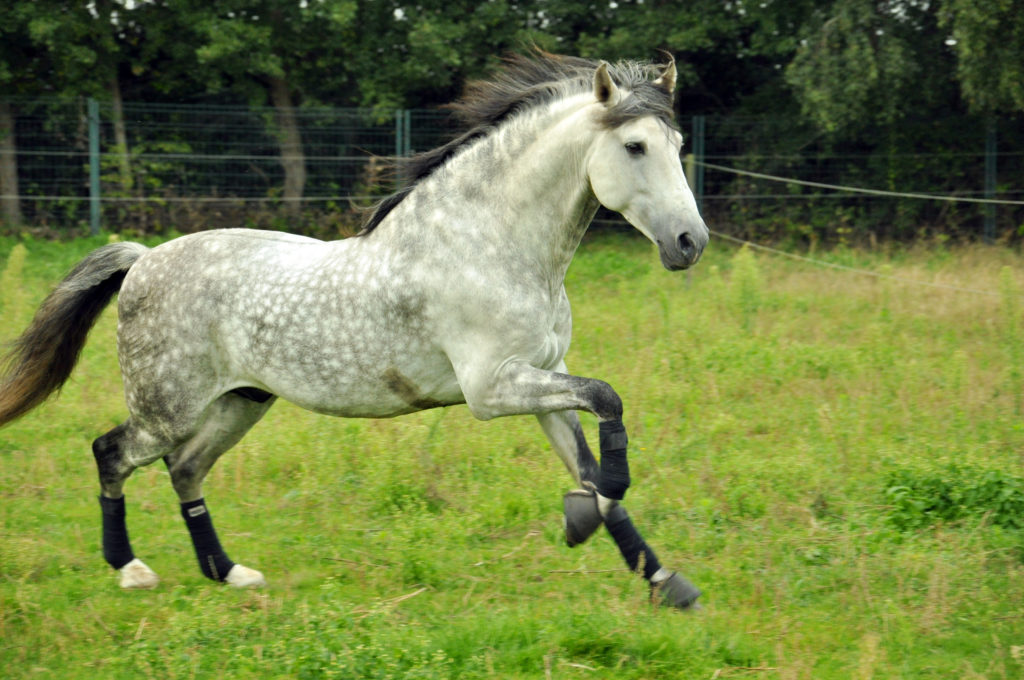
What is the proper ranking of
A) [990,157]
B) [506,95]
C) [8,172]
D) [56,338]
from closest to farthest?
1. [506,95]
2. [56,338]
3. [8,172]
4. [990,157]

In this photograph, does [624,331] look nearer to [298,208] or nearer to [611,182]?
[611,182]

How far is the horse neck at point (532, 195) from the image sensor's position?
4219mm

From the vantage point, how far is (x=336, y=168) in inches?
622

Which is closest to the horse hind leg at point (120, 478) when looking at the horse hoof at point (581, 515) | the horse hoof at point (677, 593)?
the horse hoof at point (581, 515)

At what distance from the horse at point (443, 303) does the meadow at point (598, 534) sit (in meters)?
0.39

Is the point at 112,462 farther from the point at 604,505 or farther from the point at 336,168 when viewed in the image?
A: the point at 336,168

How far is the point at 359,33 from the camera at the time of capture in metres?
16.9

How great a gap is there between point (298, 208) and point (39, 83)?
4897 millimetres

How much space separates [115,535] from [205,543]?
42 centimetres

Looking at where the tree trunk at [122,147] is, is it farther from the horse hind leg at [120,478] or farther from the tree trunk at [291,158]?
the horse hind leg at [120,478]

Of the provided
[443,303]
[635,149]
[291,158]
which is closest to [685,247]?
[635,149]

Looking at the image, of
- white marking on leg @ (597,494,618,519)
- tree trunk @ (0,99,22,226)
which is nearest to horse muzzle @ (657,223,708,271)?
white marking on leg @ (597,494,618,519)

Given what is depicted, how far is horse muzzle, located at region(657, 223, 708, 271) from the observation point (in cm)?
387

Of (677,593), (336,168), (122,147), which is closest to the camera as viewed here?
(677,593)
